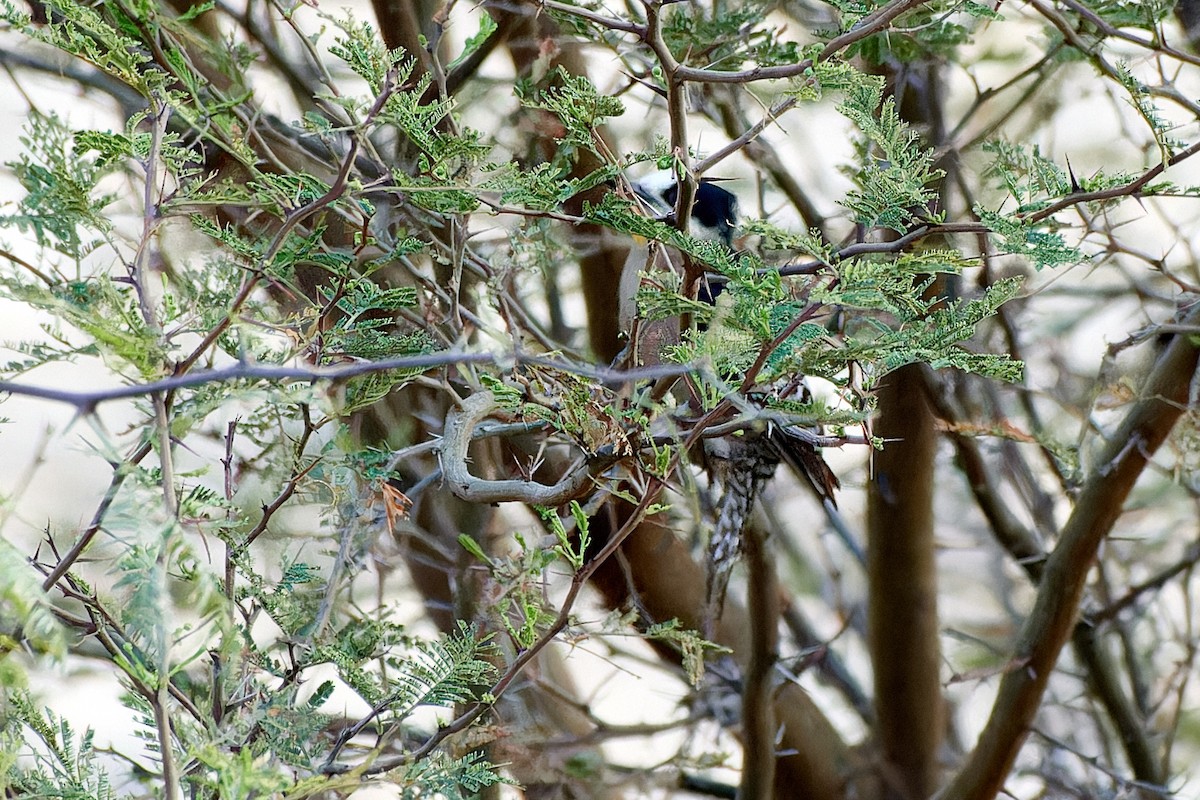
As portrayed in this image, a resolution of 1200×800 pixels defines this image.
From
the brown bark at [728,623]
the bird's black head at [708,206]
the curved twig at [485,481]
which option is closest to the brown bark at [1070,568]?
the brown bark at [728,623]

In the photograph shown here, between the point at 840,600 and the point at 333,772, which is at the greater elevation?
the point at 840,600

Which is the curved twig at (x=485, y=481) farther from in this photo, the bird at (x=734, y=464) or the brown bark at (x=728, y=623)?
the brown bark at (x=728, y=623)

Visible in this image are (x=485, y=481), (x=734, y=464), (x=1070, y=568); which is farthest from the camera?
(x=1070, y=568)

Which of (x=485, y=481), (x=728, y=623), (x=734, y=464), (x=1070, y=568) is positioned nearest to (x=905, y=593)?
(x=728, y=623)

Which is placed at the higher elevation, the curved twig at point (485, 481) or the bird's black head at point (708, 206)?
the bird's black head at point (708, 206)

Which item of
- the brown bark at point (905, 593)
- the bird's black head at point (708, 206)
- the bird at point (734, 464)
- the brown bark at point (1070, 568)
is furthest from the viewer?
the brown bark at point (905, 593)

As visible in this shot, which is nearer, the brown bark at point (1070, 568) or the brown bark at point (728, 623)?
the brown bark at point (1070, 568)

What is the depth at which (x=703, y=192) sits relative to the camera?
4.99ft

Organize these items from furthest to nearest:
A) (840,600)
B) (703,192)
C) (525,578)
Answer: (840,600), (703,192), (525,578)

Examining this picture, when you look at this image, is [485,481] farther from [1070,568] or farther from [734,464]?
[1070,568]

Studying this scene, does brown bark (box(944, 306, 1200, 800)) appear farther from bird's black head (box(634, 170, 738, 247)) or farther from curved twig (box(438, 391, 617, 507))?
curved twig (box(438, 391, 617, 507))

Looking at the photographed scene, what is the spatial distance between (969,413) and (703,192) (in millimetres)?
675

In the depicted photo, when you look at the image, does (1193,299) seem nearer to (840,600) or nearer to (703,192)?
(703,192)

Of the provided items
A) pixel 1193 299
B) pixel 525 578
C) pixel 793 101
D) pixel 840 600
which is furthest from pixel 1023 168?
pixel 840 600
